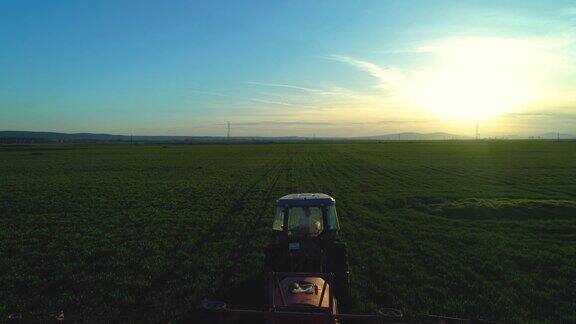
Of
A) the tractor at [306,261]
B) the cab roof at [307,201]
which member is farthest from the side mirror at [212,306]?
the cab roof at [307,201]

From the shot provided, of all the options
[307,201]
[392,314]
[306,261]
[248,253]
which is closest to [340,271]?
[306,261]

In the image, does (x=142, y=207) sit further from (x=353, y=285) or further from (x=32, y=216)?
(x=353, y=285)

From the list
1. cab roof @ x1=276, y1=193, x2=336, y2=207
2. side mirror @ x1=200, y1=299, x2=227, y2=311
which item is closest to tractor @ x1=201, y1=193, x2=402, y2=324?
cab roof @ x1=276, y1=193, x2=336, y2=207

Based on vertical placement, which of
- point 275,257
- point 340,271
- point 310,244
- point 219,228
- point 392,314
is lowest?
point 219,228

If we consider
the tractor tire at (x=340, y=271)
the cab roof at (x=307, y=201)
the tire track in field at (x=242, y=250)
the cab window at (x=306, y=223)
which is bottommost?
the tire track in field at (x=242, y=250)

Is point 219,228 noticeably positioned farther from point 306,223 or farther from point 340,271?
point 340,271

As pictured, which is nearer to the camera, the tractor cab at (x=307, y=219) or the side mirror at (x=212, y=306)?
the side mirror at (x=212, y=306)

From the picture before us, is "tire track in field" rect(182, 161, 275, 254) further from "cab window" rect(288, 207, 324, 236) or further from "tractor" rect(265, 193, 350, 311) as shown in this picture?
"tractor" rect(265, 193, 350, 311)

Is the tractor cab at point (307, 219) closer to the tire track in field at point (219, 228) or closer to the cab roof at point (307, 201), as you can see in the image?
the cab roof at point (307, 201)
